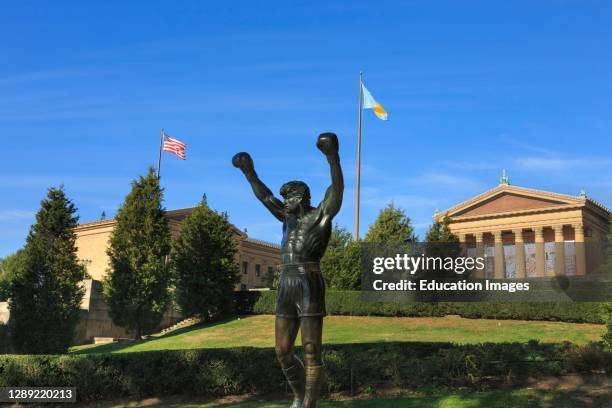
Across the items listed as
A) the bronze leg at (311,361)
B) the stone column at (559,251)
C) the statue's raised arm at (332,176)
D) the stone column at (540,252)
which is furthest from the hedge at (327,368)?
the stone column at (540,252)

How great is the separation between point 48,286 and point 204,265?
33.8ft

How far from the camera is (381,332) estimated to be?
2912cm

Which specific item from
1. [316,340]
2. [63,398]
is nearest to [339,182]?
[316,340]

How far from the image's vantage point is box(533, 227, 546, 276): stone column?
62.0 m

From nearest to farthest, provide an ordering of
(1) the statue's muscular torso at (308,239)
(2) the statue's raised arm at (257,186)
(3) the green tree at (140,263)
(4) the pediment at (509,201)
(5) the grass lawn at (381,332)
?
1. (1) the statue's muscular torso at (308,239)
2. (2) the statue's raised arm at (257,186)
3. (5) the grass lawn at (381,332)
4. (3) the green tree at (140,263)
5. (4) the pediment at (509,201)

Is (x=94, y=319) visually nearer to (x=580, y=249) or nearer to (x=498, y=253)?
(x=580, y=249)

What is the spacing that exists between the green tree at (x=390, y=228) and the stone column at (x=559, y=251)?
11729 millimetres

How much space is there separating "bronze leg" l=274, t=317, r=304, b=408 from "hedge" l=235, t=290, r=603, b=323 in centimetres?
2807

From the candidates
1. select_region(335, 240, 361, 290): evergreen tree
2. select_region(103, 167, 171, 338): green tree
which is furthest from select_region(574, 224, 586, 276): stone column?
select_region(103, 167, 171, 338): green tree

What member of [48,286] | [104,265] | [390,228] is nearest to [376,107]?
[390,228]

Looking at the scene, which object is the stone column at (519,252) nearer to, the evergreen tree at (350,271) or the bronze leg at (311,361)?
the evergreen tree at (350,271)

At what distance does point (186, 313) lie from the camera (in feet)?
124

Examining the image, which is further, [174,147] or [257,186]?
[174,147]

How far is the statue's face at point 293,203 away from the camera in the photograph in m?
6.63
